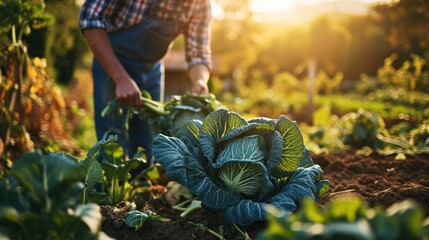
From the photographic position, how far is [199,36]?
3.68 m

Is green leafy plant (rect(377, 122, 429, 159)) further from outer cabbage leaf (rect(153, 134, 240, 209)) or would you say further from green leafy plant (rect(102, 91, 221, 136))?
outer cabbage leaf (rect(153, 134, 240, 209))

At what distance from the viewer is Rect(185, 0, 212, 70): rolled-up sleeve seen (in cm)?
362

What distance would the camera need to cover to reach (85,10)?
306 centimetres

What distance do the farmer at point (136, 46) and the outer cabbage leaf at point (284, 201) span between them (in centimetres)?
130

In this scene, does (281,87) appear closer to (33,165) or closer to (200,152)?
(200,152)

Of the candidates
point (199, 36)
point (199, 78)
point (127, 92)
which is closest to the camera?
point (127, 92)

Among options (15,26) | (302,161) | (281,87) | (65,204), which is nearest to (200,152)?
(302,161)

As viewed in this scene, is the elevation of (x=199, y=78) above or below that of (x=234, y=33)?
above

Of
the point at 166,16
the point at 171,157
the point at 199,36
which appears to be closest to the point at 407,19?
the point at 199,36

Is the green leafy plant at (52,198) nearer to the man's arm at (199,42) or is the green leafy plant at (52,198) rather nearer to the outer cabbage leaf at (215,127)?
the outer cabbage leaf at (215,127)

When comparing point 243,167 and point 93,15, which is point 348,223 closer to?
point 243,167

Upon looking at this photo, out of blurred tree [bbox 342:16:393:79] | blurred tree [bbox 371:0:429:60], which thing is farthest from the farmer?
blurred tree [bbox 342:16:393:79]

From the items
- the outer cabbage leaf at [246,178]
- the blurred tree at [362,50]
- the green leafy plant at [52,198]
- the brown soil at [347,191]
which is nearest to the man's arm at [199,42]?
the brown soil at [347,191]

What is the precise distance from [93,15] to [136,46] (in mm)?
454
